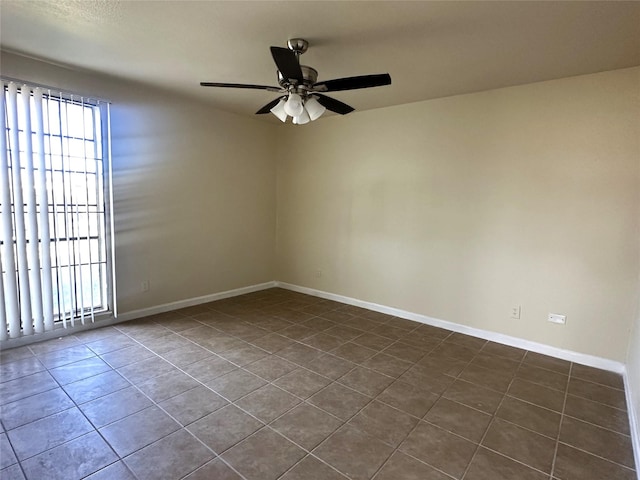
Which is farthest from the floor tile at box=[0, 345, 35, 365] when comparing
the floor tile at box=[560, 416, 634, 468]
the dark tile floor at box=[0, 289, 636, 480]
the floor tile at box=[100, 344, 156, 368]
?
the floor tile at box=[560, 416, 634, 468]

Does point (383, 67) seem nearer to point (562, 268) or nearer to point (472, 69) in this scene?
point (472, 69)

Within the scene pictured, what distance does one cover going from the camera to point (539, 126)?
10.4ft

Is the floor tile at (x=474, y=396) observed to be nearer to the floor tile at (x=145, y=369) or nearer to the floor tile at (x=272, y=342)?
the floor tile at (x=272, y=342)

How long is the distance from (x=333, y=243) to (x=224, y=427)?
3087 millimetres

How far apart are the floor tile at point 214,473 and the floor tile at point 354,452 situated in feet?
1.52

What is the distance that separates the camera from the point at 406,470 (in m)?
1.78

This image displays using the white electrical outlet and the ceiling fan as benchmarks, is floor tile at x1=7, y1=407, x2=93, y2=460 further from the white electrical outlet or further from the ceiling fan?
the white electrical outlet

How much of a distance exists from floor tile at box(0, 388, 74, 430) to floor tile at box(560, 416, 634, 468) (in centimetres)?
325

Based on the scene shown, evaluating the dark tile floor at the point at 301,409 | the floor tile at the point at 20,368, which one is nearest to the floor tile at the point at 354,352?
the dark tile floor at the point at 301,409

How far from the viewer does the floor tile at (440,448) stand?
1824 millimetres

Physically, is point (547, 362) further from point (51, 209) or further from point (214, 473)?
point (51, 209)

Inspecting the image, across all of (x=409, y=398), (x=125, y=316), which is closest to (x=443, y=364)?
(x=409, y=398)

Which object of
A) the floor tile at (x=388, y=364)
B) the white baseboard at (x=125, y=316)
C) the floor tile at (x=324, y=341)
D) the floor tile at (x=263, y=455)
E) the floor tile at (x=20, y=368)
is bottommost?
the floor tile at (x=263, y=455)

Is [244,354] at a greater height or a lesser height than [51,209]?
lesser
